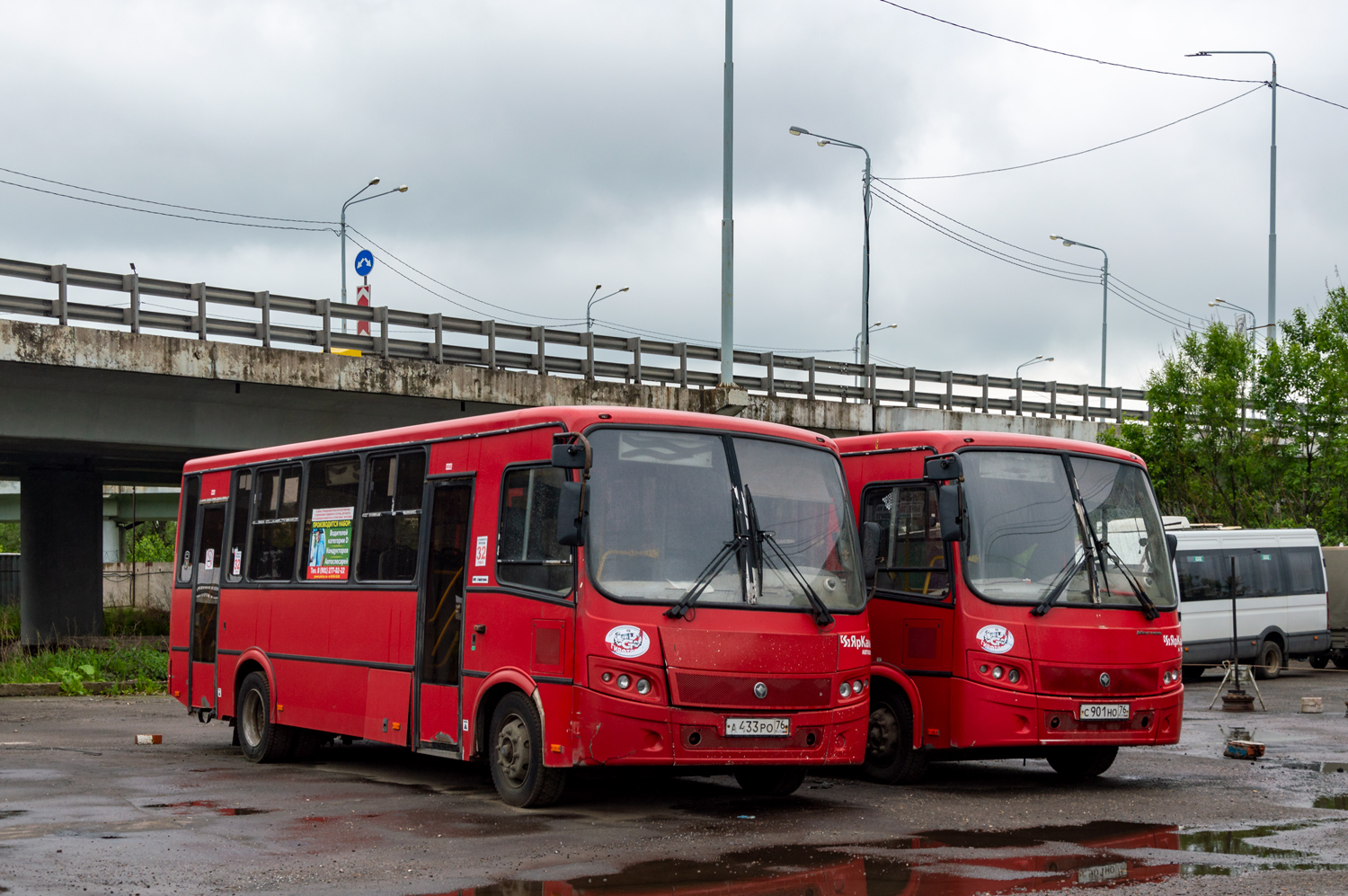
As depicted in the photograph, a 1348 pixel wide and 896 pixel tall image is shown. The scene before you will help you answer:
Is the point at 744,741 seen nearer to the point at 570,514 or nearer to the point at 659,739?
the point at 659,739

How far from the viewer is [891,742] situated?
12562mm

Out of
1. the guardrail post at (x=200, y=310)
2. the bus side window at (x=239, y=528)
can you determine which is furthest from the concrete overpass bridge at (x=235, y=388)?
the bus side window at (x=239, y=528)

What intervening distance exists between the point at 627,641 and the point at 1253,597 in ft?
67.5

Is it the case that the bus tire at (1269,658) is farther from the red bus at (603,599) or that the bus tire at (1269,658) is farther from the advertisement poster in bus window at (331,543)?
the advertisement poster in bus window at (331,543)

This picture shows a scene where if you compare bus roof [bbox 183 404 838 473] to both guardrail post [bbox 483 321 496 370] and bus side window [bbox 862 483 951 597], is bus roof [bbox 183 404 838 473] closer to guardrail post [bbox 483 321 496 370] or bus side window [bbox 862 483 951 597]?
bus side window [bbox 862 483 951 597]

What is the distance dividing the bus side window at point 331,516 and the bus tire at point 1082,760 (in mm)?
6273

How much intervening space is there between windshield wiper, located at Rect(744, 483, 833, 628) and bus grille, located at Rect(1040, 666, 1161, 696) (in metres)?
2.16

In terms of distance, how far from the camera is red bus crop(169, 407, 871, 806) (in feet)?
33.0

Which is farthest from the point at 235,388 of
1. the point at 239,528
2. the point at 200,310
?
the point at 239,528

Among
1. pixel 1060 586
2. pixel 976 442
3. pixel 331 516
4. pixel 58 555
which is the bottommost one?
pixel 58 555

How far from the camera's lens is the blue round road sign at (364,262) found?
4150cm

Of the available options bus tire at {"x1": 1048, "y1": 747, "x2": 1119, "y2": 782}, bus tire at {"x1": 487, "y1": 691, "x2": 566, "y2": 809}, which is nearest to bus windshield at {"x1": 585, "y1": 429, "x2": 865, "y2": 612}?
A: bus tire at {"x1": 487, "y1": 691, "x2": 566, "y2": 809}

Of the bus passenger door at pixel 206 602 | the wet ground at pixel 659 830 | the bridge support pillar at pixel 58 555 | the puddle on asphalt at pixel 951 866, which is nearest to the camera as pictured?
the puddle on asphalt at pixel 951 866

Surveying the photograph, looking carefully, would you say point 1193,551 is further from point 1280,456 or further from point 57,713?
point 57,713
